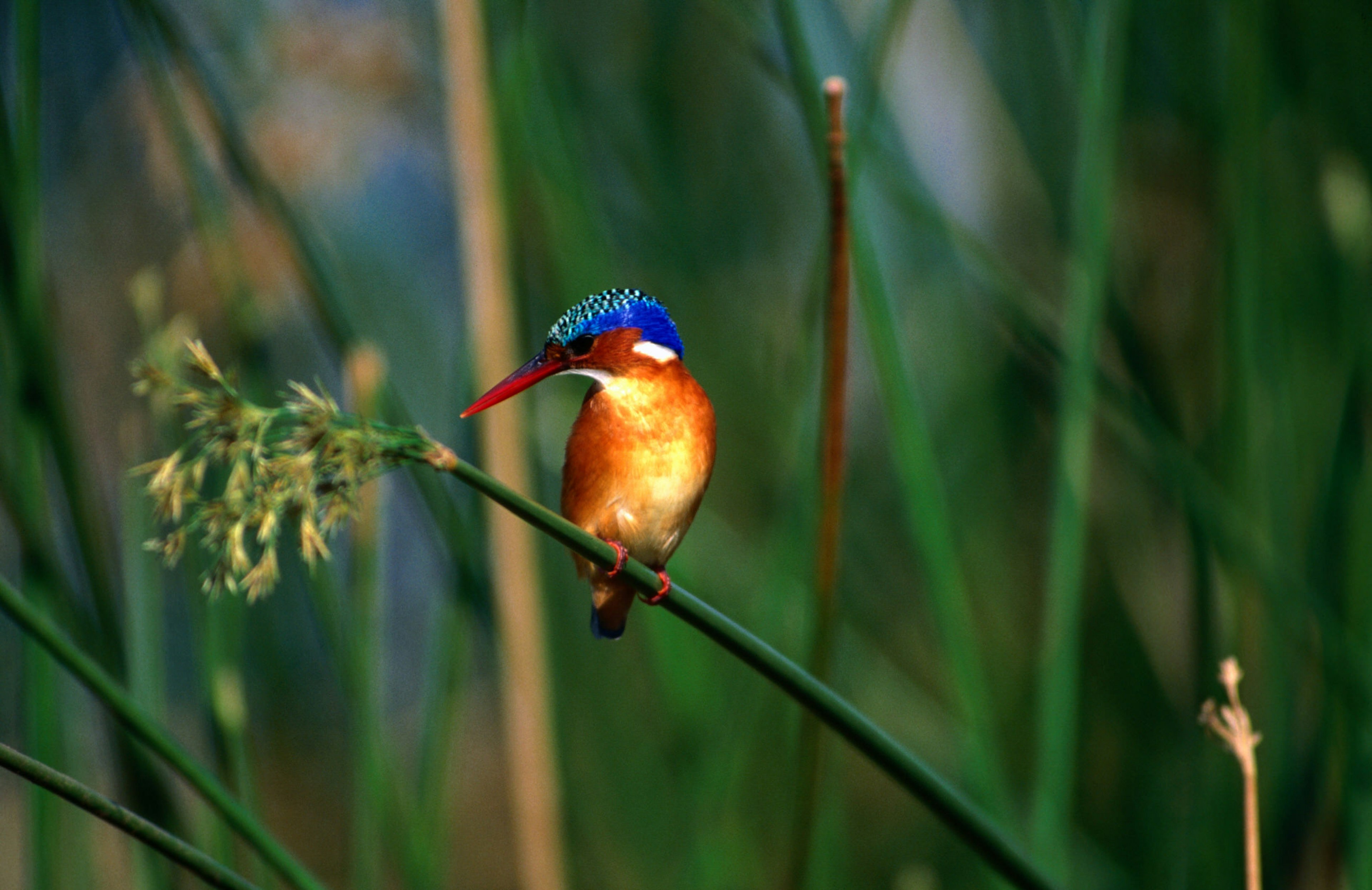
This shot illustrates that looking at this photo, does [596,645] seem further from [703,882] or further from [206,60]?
[206,60]

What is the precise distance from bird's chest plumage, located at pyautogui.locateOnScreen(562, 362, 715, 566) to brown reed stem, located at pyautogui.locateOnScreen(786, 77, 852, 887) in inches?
4.6

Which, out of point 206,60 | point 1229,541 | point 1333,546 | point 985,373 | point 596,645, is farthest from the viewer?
point 596,645

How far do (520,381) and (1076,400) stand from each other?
25.1 inches

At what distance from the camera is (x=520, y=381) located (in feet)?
2.36

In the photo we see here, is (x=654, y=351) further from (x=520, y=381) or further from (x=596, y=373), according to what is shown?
(x=520, y=381)

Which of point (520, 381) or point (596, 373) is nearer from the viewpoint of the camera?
point (520, 381)

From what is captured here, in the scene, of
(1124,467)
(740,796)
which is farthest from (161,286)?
(1124,467)

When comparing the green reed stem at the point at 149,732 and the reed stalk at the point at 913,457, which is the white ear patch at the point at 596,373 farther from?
the green reed stem at the point at 149,732

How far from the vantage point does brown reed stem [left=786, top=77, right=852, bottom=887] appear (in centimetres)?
73

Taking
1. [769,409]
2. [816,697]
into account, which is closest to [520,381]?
[816,697]

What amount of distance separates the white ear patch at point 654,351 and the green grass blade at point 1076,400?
1.39ft

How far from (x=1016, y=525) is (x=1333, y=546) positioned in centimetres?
94

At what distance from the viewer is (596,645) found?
189 cm

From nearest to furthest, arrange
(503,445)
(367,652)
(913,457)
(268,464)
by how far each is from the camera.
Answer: (268,464) → (913,457) → (367,652) → (503,445)
